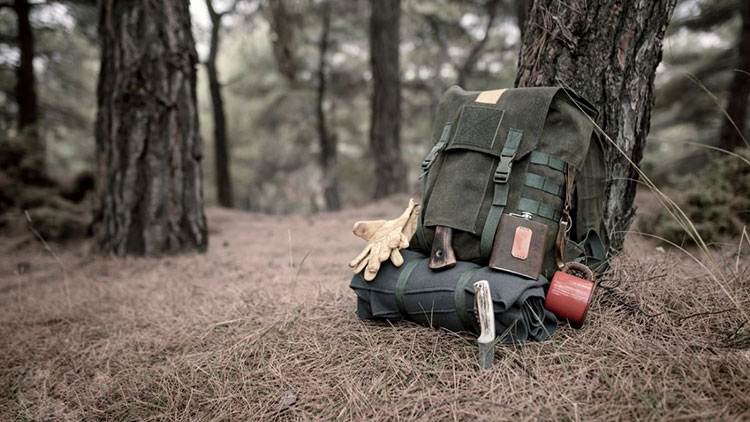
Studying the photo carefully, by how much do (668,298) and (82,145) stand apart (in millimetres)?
15071

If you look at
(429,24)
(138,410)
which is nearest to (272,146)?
(429,24)

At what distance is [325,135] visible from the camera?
40.3 ft

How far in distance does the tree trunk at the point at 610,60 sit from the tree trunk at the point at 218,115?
766 cm

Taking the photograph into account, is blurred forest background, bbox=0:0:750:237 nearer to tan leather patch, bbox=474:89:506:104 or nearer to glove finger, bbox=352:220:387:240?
tan leather patch, bbox=474:89:506:104

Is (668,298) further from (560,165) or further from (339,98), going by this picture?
(339,98)

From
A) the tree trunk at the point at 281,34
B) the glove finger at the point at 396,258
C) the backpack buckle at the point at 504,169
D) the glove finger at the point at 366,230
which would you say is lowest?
the glove finger at the point at 396,258

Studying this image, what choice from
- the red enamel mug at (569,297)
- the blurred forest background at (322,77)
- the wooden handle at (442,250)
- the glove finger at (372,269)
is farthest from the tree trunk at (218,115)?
the red enamel mug at (569,297)

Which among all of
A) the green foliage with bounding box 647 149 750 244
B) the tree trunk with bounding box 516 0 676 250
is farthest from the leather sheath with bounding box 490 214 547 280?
the green foliage with bounding box 647 149 750 244

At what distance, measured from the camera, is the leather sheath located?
163 centimetres

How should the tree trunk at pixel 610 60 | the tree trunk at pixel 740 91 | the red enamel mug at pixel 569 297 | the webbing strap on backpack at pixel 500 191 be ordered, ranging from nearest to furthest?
the red enamel mug at pixel 569 297 < the webbing strap on backpack at pixel 500 191 < the tree trunk at pixel 610 60 < the tree trunk at pixel 740 91

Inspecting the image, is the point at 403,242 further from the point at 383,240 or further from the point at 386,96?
the point at 386,96

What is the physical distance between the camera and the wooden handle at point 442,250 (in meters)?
1.74

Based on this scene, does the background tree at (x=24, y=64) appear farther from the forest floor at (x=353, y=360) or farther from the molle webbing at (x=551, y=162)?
the molle webbing at (x=551, y=162)

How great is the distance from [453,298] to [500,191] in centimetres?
50
